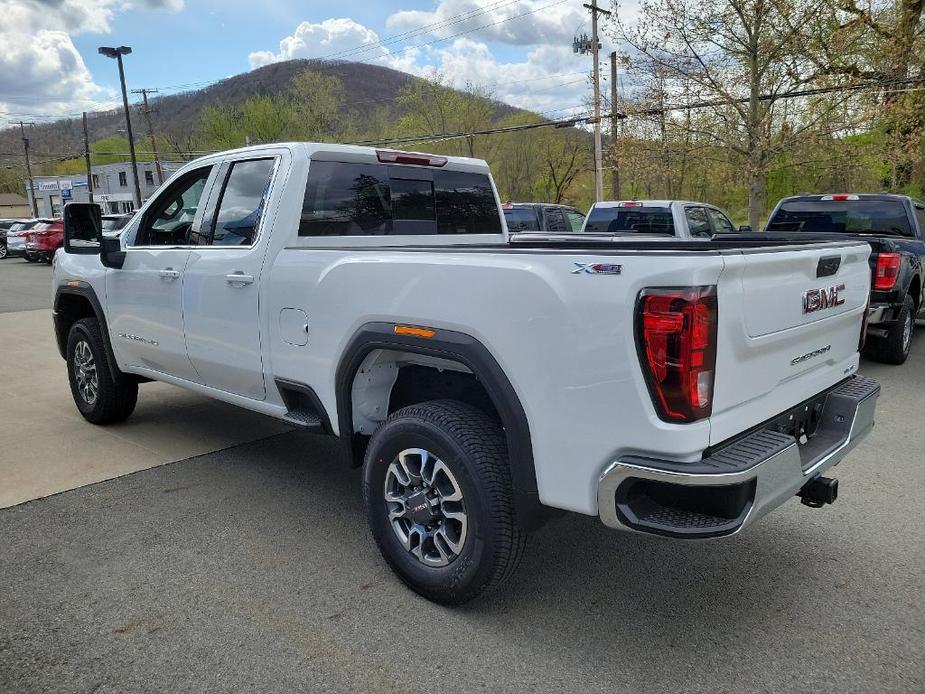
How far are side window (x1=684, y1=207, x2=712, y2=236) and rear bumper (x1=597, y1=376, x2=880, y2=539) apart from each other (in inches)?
374

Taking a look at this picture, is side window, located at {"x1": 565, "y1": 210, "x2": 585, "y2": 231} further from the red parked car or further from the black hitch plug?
the red parked car

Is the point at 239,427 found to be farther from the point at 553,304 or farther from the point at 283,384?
the point at 553,304

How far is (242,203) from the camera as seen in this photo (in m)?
4.12

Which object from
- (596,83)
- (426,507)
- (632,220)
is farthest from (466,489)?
(596,83)

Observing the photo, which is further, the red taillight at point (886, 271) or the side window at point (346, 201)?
the red taillight at point (886, 271)

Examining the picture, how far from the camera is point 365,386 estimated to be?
3.46m

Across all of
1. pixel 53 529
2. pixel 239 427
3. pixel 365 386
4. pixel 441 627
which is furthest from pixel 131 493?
pixel 441 627

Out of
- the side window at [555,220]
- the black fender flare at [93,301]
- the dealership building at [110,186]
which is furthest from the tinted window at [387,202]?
the dealership building at [110,186]

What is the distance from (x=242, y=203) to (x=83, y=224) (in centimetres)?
158

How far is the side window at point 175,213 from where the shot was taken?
454 cm

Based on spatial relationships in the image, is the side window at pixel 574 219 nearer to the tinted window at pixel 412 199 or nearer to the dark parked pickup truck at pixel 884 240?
the dark parked pickup truck at pixel 884 240

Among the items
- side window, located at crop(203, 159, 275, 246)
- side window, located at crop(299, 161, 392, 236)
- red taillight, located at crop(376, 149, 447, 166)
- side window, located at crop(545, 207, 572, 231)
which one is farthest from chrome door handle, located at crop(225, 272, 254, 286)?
side window, located at crop(545, 207, 572, 231)

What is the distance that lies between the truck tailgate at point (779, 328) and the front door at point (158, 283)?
3309 millimetres

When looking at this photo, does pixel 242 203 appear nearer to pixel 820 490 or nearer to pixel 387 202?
pixel 387 202
